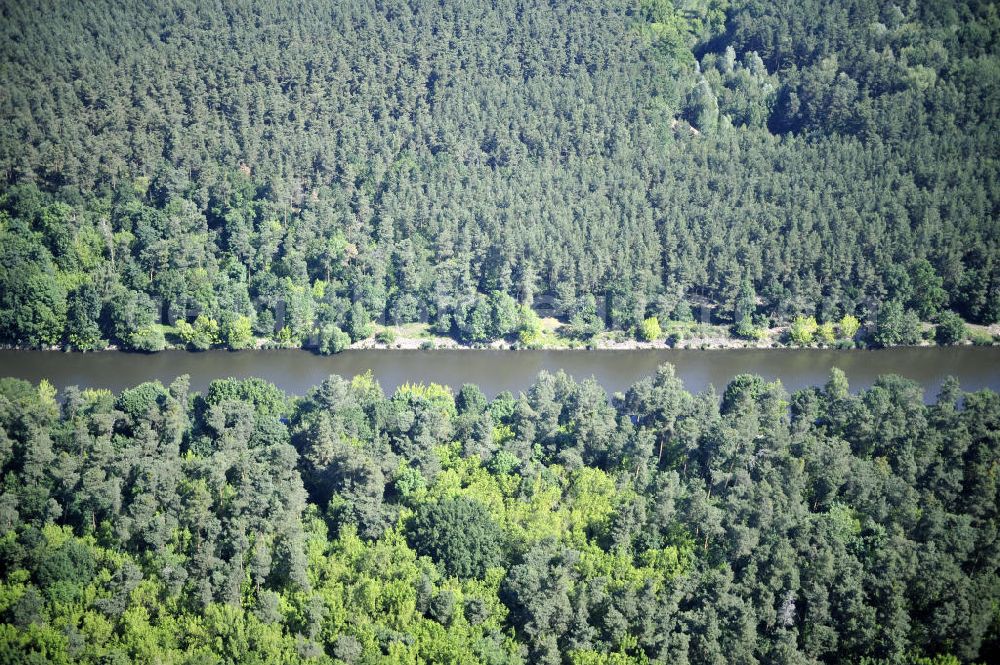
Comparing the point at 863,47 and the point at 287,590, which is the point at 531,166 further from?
the point at 287,590

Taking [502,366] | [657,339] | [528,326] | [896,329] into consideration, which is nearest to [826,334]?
[896,329]

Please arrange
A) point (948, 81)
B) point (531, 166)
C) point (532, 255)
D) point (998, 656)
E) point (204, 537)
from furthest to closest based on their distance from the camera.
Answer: point (948, 81)
point (531, 166)
point (532, 255)
point (204, 537)
point (998, 656)

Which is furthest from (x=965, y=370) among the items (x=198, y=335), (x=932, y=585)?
(x=198, y=335)

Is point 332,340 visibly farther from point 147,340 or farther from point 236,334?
point 147,340

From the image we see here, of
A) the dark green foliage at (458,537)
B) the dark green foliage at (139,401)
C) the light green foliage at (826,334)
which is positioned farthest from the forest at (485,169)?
the dark green foliage at (458,537)

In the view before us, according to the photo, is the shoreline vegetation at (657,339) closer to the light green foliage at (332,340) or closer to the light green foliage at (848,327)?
the light green foliage at (848,327)

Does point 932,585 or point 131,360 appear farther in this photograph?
point 131,360
